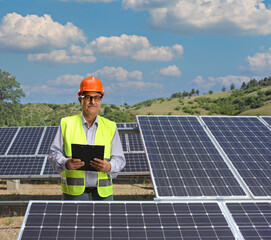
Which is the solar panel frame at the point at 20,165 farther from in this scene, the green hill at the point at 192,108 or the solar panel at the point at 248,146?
the green hill at the point at 192,108

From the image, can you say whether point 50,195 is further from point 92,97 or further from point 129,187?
point 92,97

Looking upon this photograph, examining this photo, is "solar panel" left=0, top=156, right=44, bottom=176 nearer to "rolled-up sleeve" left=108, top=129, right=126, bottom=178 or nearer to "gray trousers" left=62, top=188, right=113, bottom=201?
"gray trousers" left=62, top=188, right=113, bottom=201

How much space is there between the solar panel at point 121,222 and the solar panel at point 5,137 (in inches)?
485

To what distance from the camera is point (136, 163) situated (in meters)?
15.5

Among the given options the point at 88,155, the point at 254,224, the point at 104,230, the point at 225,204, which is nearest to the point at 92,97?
the point at 88,155

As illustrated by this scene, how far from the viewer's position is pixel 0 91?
56031 mm

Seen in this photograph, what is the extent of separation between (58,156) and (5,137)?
45.2ft

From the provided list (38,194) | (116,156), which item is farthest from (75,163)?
(38,194)

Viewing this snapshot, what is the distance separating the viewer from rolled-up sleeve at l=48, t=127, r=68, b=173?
4.78m

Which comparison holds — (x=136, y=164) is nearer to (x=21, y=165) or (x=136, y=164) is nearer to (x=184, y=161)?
(x=21, y=165)

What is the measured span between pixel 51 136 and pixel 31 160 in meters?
2.56

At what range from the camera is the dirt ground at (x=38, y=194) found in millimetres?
12148

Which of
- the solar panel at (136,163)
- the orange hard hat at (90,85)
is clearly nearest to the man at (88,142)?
the orange hard hat at (90,85)

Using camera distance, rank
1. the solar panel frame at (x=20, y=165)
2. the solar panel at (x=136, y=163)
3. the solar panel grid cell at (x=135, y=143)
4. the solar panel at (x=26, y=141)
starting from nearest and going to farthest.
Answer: the solar panel frame at (x=20, y=165)
the solar panel at (x=136, y=163)
the solar panel at (x=26, y=141)
the solar panel grid cell at (x=135, y=143)
